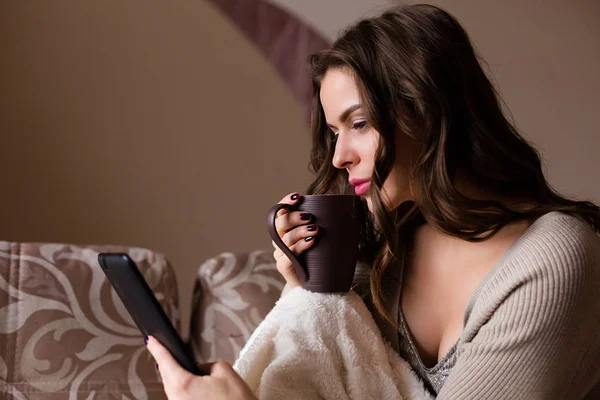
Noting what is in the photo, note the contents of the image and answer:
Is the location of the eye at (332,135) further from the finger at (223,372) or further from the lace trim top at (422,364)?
the finger at (223,372)

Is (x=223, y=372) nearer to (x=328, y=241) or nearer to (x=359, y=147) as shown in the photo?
(x=328, y=241)

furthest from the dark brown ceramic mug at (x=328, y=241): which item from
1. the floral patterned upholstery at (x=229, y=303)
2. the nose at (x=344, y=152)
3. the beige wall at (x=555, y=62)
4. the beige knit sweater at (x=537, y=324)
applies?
the beige wall at (x=555, y=62)

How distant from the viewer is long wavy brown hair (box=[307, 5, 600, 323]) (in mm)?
1093

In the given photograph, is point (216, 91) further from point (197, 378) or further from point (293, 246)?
point (197, 378)

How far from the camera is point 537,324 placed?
946 millimetres

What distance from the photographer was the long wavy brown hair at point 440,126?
1.09 meters

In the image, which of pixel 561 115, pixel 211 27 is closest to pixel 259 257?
pixel 211 27

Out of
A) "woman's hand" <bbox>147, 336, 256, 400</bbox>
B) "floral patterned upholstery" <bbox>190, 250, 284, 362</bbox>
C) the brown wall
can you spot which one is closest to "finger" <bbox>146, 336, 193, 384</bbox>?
"woman's hand" <bbox>147, 336, 256, 400</bbox>

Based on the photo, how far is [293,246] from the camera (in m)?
1.06

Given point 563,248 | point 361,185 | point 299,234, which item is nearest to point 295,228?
point 299,234

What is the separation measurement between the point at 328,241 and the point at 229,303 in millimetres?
591

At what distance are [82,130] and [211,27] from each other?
19.2 inches

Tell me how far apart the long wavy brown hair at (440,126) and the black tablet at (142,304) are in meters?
0.41

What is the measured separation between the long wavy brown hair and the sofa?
1.56 ft
